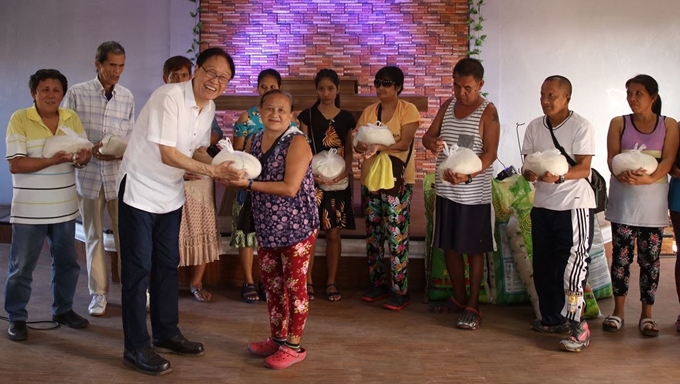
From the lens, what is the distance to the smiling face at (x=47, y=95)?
3.73 metres

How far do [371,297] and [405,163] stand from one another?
0.88 meters

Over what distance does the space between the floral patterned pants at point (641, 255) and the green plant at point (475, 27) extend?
3.98m

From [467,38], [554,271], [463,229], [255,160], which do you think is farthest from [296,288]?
[467,38]

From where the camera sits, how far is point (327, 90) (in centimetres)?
432

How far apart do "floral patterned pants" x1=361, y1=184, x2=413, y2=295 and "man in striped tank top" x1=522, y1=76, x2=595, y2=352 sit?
2.61 ft

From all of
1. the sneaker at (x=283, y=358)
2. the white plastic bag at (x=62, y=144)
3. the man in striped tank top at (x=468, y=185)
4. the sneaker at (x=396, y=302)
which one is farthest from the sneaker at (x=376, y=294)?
the white plastic bag at (x=62, y=144)

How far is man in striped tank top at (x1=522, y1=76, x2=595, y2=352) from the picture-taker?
3695 mm

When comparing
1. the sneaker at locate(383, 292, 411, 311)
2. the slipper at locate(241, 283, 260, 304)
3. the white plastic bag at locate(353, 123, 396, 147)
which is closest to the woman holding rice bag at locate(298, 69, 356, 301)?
the white plastic bag at locate(353, 123, 396, 147)

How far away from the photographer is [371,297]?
4520mm

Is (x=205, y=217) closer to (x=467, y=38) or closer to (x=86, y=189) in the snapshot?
(x=86, y=189)

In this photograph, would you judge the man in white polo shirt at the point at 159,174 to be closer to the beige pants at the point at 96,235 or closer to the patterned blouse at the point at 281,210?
the patterned blouse at the point at 281,210

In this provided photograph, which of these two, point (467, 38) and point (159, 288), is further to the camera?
point (467, 38)

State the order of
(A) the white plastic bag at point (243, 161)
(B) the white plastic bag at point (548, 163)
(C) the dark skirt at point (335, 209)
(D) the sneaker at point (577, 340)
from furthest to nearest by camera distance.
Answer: (C) the dark skirt at point (335, 209) → (D) the sneaker at point (577, 340) → (B) the white plastic bag at point (548, 163) → (A) the white plastic bag at point (243, 161)

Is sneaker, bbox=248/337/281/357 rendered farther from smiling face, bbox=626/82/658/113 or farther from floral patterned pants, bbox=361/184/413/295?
smiling face, bbox=626/82/658/113
